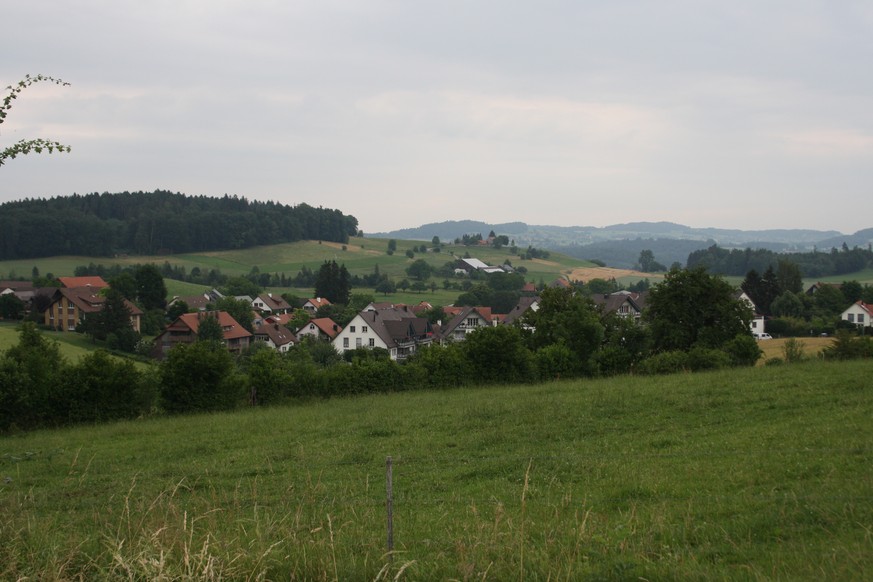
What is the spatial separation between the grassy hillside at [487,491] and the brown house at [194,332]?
5141 centimetres

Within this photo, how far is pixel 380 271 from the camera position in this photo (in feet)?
469

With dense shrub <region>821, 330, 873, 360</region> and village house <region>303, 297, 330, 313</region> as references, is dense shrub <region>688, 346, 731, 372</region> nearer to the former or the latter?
dense shrub <region>821, 330, 873, 360</region>

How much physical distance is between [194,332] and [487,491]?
6544cm

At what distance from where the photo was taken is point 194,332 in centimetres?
7150

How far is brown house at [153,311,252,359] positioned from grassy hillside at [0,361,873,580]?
51.4m

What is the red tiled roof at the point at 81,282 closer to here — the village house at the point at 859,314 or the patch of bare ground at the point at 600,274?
the patch of bare ground at the point at 600,274

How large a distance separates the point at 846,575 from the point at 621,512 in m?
3.22

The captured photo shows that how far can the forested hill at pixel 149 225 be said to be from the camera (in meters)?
138

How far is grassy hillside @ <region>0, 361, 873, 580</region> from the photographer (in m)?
6.38

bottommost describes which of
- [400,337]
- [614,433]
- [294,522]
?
[400,337]

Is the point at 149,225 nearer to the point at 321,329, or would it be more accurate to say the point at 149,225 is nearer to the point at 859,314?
the point at 321,329

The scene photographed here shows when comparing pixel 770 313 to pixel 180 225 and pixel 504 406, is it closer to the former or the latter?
pixel 504 406

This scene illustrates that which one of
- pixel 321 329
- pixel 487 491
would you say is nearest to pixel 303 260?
pixel 321 329

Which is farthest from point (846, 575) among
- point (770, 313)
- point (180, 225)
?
point (180, 225)
